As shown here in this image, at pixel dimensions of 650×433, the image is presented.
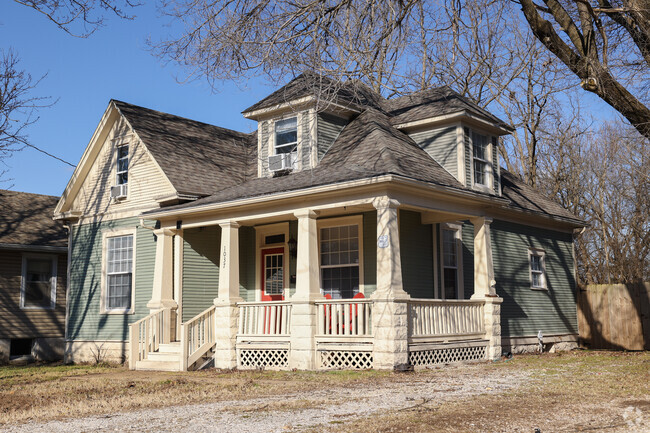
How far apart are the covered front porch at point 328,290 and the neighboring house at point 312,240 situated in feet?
0.12

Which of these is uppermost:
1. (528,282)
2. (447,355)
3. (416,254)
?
(416,254)

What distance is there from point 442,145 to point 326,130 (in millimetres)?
2763

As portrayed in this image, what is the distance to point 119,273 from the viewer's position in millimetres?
17625

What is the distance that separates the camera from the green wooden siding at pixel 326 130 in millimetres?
15954

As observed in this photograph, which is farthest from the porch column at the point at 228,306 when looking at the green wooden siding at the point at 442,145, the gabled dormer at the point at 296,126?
the green wooden siding at the point at 442,145

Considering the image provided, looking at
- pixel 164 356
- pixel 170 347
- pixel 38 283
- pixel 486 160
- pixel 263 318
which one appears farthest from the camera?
pixel 38 283

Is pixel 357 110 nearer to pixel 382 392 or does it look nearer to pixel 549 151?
pixel 382 392

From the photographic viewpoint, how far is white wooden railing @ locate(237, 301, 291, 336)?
13.9 m

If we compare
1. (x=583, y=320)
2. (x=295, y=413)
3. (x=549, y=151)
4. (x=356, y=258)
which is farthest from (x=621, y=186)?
(x=295, y=413)

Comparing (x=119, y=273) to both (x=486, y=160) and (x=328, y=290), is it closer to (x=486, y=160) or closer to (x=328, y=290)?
(x=328, y=290)

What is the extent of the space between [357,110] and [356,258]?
12.8ft

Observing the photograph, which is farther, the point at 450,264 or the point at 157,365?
the point at 450,264

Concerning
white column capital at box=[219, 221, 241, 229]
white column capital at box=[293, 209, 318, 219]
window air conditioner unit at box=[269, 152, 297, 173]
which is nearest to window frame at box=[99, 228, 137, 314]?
white column capital at box=[219, 221, 241, 229]

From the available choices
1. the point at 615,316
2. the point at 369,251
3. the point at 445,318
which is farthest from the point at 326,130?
the point at 615,316
